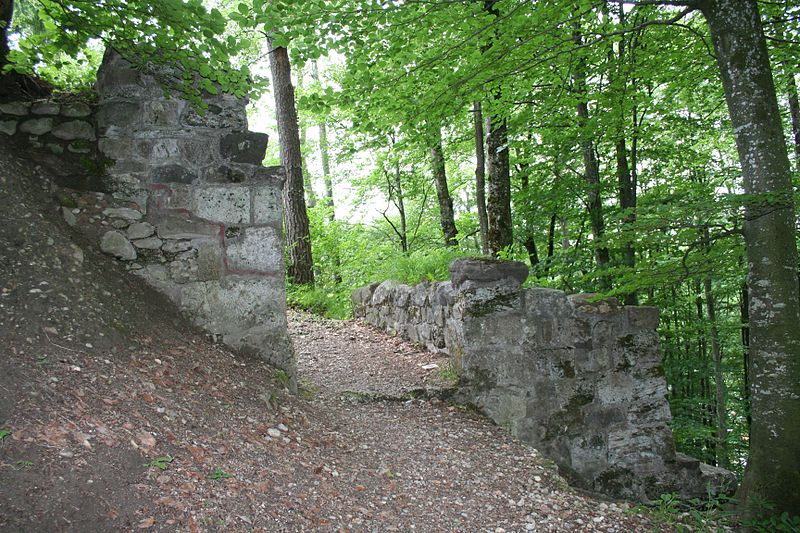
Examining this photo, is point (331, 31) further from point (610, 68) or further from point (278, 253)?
point (610, 68)

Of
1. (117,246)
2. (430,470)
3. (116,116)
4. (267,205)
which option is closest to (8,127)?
(116,116)

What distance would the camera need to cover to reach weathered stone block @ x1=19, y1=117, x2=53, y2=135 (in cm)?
390

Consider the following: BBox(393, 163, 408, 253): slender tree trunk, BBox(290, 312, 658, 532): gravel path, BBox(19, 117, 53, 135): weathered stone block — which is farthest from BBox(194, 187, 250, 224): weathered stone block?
BBox(393, 163, 408, 253): slender tree trunk

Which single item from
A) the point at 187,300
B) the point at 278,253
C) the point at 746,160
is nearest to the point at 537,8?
the point at 746,160

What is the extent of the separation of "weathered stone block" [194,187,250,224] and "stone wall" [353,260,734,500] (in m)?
2.05

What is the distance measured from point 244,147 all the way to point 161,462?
8.53 feet

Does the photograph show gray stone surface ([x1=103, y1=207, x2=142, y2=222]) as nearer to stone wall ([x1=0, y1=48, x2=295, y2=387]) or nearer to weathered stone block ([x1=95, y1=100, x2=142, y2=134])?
stone wall ([x1=0, y1=48, x2=295, y2=387])

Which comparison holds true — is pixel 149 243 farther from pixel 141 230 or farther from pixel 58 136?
pixel 58 136

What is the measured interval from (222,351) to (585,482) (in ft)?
11.7

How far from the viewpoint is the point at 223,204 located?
425cm

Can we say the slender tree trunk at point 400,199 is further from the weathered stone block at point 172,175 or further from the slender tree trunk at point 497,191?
the weathered stone block at point 172,175

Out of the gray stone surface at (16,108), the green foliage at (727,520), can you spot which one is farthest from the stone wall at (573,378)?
the gray stone surface at (16,108)

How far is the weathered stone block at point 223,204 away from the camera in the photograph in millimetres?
4203

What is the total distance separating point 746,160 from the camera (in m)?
3.69
